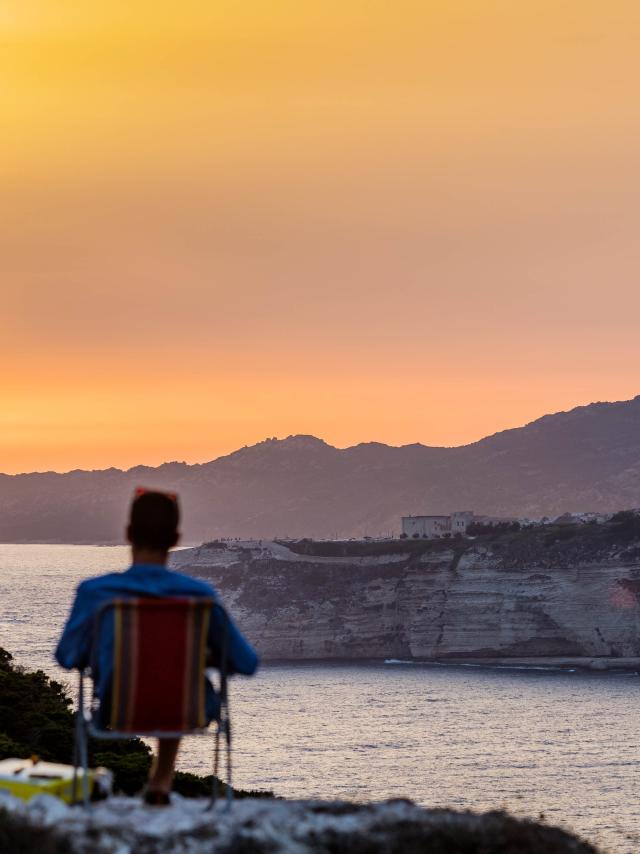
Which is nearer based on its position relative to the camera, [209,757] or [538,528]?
[209,757]

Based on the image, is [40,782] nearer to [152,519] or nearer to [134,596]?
[134,596]

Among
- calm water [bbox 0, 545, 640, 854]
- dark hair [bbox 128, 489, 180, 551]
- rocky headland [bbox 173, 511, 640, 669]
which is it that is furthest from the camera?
rocky headland [bbox 173, 511, 640, 669]

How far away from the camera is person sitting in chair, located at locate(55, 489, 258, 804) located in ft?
23.9

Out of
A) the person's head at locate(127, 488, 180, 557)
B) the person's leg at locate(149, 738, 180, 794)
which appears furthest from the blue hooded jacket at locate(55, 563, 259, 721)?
the person's leg at locate(149, 738, 180, 794)

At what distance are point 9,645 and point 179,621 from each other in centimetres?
15852

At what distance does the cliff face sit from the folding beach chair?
164 meters

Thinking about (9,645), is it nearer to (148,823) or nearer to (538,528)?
(538,528)

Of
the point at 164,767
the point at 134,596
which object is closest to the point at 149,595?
the point at 134,596

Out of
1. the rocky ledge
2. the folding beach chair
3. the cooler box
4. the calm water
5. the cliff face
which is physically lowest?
the calm water

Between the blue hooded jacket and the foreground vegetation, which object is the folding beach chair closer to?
the blue hooded jacket

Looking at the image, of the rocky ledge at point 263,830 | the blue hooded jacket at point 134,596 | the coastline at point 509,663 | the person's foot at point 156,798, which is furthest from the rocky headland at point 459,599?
the person's foot at point 156,798

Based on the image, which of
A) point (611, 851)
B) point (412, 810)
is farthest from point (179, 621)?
point (611, 851)

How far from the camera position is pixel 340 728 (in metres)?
114

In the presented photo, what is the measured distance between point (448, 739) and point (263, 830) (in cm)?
10440
